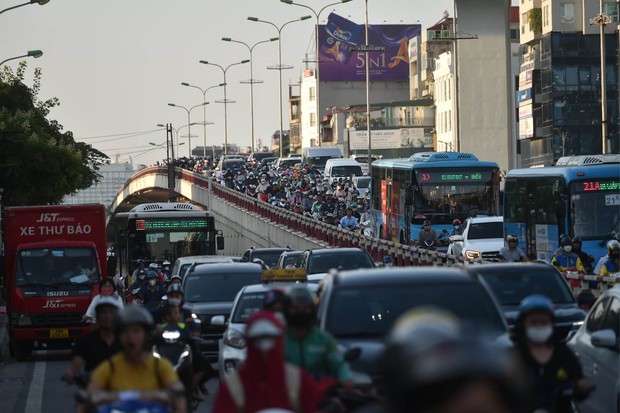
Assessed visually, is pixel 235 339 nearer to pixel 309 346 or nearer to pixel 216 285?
pixel 216 285

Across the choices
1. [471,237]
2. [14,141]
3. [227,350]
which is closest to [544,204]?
[471,237]

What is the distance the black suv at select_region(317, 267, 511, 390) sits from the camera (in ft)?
36.3

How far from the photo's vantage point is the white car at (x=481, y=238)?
36.3 metres

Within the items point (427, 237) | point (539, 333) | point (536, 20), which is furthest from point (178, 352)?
point (536, 20)

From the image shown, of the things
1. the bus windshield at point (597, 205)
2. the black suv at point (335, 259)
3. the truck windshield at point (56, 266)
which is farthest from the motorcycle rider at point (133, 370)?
the bus windshield at point (597, 205)

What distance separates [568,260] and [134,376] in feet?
57.9

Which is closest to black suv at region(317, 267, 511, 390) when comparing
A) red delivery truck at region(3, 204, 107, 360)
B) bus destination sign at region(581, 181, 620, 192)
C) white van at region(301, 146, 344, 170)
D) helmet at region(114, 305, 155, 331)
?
helmet at region(114, 305, 155, 331)

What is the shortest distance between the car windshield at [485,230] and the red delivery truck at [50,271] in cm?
1090

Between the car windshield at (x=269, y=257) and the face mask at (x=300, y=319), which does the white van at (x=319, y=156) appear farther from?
the face mask at (x=300, y=319)

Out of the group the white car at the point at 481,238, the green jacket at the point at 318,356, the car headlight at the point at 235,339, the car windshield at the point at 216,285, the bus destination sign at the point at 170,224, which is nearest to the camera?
the green jacket at the point at 318,356

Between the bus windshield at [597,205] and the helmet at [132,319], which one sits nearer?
the helmet at [132,319]

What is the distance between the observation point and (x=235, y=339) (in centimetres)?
1695

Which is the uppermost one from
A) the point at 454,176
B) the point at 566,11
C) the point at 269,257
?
the point at 566,11

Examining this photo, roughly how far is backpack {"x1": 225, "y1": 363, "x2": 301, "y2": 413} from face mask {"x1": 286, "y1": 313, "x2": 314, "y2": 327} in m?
1.95
